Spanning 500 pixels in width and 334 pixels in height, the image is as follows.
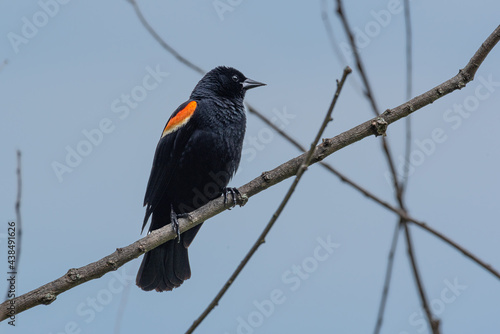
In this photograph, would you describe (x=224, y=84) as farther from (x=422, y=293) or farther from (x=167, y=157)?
(x=422, y=293)

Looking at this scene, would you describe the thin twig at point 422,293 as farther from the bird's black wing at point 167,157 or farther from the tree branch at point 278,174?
the bird's black wing at point 167,157

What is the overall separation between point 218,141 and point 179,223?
0.89m

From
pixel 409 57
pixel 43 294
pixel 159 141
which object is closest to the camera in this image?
pixel 409 57

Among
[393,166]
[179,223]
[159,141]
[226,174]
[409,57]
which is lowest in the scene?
[393,166]

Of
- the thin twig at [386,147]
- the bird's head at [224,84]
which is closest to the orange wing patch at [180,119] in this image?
the bird's head at [224,84]

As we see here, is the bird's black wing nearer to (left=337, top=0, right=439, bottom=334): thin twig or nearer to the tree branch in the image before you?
the tree branch

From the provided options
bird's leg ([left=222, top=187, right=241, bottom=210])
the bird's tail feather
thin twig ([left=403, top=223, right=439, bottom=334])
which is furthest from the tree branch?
thin twig ([left=403, top=223, right=439, bottom=334])

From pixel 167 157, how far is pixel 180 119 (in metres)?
0.31

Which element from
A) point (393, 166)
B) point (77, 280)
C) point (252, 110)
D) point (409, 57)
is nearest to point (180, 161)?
point (77, 280)

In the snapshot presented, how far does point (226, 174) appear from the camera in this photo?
3998mm

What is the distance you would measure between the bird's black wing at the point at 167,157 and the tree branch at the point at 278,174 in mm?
803

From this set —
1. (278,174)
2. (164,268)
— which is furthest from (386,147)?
(164,268)

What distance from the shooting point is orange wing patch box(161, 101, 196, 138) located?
4.11m

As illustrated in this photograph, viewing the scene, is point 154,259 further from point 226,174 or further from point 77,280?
point 77,280
